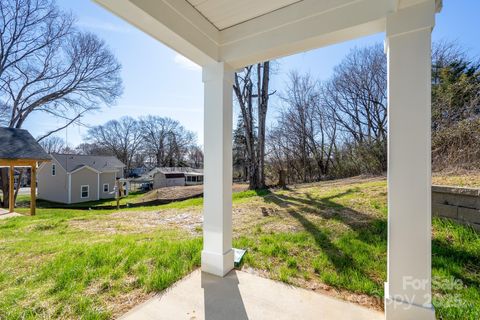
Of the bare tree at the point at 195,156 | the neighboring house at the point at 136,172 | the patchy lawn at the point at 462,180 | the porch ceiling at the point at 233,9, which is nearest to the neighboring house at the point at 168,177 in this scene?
the neighboring house at the point at 136,172

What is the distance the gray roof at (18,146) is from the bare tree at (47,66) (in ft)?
11.7

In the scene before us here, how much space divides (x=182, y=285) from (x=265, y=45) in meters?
2.46

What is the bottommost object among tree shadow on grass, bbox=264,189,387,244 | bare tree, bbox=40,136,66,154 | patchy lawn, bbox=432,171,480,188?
tree shadow on grass, bbox=264,189,387,244

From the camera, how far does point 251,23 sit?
2172 millimetres

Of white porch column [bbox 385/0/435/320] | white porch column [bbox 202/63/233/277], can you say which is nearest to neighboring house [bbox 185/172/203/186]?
white porch column [bbox 202/63/233/277]

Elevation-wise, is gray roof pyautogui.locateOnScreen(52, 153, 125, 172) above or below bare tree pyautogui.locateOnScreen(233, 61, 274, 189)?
below

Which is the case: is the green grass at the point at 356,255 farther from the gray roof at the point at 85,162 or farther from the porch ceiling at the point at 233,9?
the gray roof at the point at 85,162

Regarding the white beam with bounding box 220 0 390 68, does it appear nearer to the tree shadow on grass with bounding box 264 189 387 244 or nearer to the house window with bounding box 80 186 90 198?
the tree shadow on grass with bounding box 264 189 387 244

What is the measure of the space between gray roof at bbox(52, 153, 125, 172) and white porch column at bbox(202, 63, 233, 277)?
1886cm

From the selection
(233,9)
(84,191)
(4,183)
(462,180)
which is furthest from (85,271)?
(84,191)

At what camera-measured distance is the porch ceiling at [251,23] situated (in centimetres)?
165

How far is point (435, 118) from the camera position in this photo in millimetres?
5355

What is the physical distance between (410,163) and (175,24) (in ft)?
6.92

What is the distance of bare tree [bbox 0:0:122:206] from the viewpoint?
34.7 ft
